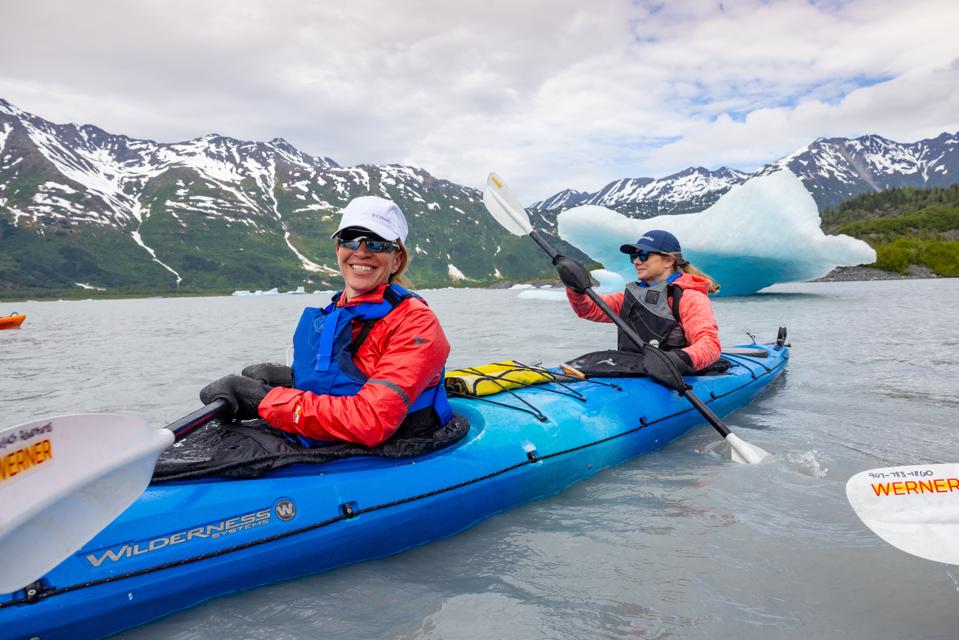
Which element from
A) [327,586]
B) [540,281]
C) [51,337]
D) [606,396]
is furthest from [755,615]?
[540,281]

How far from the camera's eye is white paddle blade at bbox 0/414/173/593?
2062mm

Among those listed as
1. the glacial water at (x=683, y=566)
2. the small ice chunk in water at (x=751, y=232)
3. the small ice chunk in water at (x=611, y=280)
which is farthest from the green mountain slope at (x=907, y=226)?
the glacial water at (x=683, y=566)

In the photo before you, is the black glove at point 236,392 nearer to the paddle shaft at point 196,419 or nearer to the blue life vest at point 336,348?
the paddle shaft at point 196,419

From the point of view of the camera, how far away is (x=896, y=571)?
3.45 m

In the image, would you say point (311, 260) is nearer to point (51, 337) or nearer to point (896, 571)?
point (51, 337)

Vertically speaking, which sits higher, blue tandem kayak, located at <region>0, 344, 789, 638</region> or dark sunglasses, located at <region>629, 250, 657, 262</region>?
dark sunglasses, located at <region>629, 250, 657, 262</region>

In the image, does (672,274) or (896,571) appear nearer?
(896,571)

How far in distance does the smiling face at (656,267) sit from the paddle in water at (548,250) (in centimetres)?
56

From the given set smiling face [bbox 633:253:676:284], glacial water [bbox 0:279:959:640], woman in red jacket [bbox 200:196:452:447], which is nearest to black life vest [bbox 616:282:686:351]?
smiling face [bbox 633:253:676:284]

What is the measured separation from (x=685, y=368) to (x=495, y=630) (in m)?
3.70

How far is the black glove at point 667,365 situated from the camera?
5656 millimetres

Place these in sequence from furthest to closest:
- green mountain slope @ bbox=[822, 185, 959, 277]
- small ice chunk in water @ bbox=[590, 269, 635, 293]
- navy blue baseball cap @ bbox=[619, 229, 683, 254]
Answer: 1. green mountain slope @ bbox=[822, 185, 959, 277]
2. small ice chunk in water @ bbox=[590, 269, 635, 293]
3. navy blue baseball cap @ bbox=[619, 229, 683, 254]

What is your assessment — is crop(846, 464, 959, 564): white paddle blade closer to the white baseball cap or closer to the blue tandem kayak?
the blue tandem kayak

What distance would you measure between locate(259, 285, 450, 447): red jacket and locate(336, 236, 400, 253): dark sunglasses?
28 centimetres
